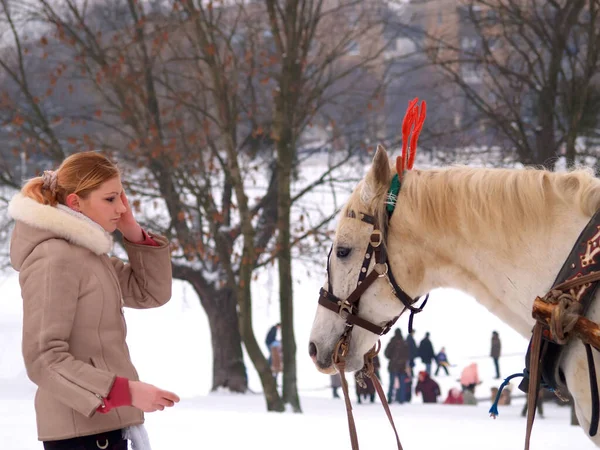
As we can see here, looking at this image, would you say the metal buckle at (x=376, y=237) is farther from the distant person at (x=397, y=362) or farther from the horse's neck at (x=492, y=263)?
the distant person at (x=397, y=362)

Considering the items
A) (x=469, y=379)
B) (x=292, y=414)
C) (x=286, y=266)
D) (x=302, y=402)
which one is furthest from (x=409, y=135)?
(x=469, y=379)

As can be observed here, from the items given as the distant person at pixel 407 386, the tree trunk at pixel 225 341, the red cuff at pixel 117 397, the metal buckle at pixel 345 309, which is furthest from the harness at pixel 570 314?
the tree trunk at pixel 225 341

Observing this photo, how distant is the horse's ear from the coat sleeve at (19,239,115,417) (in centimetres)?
123

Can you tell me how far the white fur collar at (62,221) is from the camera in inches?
96.2

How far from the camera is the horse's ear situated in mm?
3006

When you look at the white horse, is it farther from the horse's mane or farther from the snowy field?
the snowy field

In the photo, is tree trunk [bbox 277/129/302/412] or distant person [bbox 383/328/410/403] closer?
tree trunk [bbox 277/129/302/412]

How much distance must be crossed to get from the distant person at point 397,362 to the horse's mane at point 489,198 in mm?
12186

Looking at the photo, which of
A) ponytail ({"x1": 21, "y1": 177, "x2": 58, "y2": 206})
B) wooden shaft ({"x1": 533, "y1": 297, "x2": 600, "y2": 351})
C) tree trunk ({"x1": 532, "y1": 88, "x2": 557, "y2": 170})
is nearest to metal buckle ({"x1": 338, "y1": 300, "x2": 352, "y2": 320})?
wooden shaft ({"x1": 533, "y1": 297, "x2": 600, "y2": 351})

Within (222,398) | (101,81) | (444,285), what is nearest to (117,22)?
(101,81)

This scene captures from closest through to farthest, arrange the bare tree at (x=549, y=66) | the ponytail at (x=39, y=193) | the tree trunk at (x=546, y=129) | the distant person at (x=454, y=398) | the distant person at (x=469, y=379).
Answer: the ponytail at (x=39, y=193), the bare tree at (x=549, y=66), the tree trunk at (x=546, y=129), the distant person at (x=454, y=398), the distant person at (x=469, y=379)

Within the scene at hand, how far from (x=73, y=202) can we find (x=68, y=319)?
437 mm

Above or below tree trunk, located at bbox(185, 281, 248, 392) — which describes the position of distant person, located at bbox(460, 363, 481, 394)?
below

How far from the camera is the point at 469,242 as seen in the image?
115 inches
